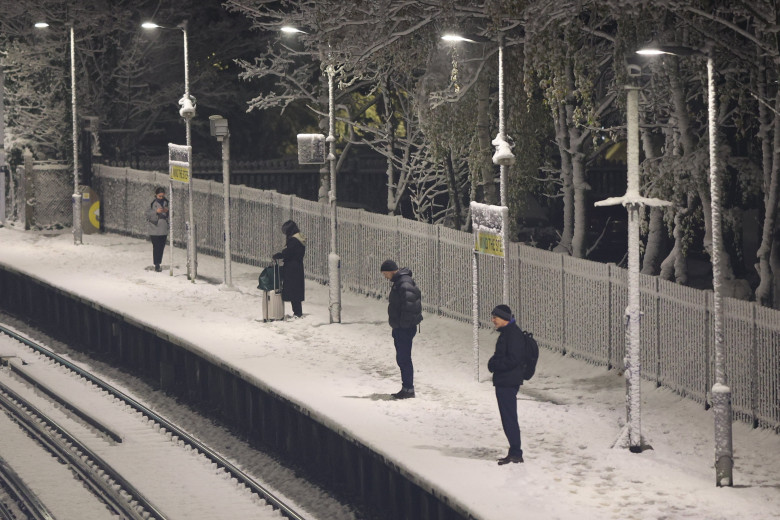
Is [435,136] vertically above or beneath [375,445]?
above

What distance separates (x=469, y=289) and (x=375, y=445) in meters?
9.22

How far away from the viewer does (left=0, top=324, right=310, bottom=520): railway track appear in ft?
66.8

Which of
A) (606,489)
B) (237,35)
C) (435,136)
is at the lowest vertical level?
(606,489)

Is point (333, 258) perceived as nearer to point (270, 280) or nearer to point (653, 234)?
point (270, 280)

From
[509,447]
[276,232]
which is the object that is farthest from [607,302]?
[276,232]

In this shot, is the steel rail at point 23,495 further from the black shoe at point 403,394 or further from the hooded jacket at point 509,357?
the hooded jacket at point 509,357

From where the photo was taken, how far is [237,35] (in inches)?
1984

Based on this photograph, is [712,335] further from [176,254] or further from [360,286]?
[176,254]

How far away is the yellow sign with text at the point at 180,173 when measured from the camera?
107 feet

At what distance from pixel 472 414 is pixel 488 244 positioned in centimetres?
278

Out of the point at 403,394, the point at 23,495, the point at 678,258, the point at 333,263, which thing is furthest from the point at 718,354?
the point at 333,263

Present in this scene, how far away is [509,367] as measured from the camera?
1788cm

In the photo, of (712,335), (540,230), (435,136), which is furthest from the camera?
(540,230)

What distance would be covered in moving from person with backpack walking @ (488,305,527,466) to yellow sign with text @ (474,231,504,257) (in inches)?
166
